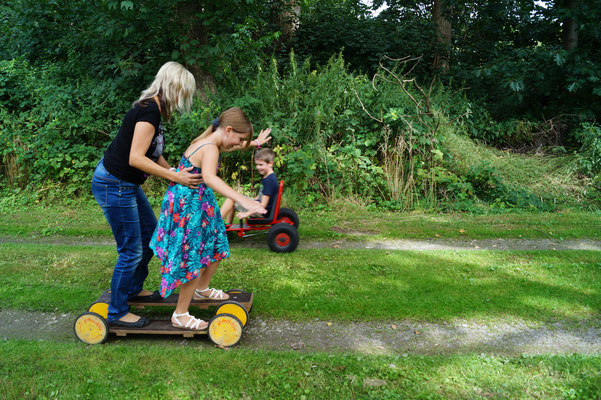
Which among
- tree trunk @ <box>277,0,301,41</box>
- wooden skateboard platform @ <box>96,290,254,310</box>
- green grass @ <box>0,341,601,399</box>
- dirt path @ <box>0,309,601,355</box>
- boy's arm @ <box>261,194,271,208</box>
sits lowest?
dirt path @ <box>0,309,601,355</box>

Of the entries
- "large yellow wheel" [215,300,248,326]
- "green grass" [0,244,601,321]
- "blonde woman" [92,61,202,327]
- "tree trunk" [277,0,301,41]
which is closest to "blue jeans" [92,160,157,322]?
"blonde woman" [92,61,202,327]

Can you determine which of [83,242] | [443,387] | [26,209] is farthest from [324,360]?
[26,209]

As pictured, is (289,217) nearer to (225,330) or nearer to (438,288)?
(438,288)

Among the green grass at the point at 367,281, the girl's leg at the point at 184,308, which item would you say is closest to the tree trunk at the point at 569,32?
the green grass at the point at 367,281

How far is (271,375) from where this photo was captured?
3000 millimetres

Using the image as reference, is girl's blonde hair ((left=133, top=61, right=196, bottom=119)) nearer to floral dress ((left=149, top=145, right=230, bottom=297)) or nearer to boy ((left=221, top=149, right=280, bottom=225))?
floral dress ((left=149, top=145, right=230, bottom=297))

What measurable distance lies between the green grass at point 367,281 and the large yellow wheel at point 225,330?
24.5 inches

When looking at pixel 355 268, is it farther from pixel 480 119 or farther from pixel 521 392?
pixel 480 119

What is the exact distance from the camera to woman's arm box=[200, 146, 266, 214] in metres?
2.98

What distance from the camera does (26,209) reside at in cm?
807

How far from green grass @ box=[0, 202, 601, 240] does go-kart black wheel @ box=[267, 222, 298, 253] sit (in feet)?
2.35

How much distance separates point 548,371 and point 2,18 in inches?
561

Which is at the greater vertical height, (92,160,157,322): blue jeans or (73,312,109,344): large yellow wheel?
(92,160,157,322): blue jeans

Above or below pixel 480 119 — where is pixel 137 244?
below
